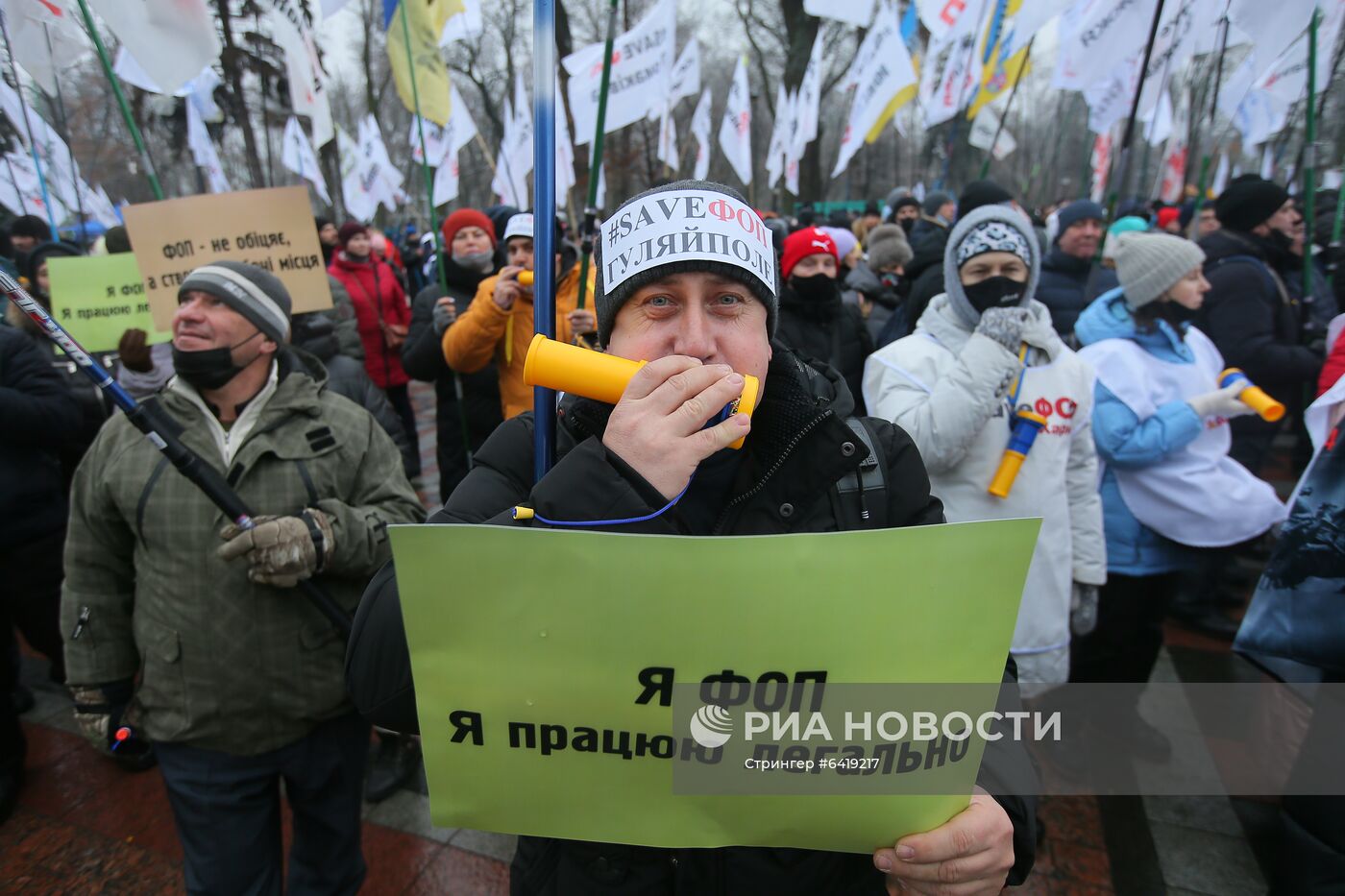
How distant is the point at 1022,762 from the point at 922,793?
0.29m

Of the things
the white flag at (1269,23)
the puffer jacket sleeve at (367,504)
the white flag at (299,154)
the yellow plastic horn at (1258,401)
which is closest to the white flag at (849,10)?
the white flag at (1269,23)

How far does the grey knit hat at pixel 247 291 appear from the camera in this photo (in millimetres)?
2184

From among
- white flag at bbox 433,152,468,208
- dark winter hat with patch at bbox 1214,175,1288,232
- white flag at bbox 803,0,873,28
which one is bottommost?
dark winter hat with patch at bbox 1214,175,1288,232

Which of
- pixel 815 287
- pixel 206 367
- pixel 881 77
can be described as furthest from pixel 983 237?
pixel 881 77

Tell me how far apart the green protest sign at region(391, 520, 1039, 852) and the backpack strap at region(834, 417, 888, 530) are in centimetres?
32

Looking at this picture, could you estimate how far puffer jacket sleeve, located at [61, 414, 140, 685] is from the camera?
6.82 feet

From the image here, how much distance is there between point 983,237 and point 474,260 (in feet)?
10.6

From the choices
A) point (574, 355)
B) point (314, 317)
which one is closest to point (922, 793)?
point (574, 355)

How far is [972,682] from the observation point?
1035mm

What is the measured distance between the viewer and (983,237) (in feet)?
8.62

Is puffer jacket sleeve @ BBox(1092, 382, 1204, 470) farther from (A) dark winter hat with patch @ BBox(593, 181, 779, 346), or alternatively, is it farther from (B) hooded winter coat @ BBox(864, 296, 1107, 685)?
(A) dark winter hat with patch @ BBox(593, 181, 779, 346)

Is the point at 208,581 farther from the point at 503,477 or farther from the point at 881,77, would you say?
the point at 881,77

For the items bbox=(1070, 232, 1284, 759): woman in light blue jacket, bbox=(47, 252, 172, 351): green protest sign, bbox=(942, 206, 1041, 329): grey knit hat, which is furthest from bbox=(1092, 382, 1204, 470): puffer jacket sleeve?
bbox=(47, 252, 172, 351): green protest sign
